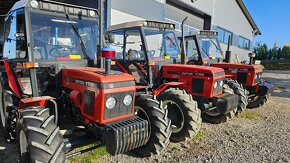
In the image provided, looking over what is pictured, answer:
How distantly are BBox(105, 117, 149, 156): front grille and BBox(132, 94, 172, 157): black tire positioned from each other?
32 centimetres

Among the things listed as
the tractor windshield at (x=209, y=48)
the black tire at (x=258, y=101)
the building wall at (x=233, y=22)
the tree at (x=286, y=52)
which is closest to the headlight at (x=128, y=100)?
the tractor windshield at (x=209, y=48)

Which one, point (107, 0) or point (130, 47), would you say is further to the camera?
point (107, 0)

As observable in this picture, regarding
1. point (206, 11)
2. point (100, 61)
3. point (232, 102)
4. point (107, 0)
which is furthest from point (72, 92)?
point (206, 11)

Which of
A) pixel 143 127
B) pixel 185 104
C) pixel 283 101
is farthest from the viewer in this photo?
pixel 283 101

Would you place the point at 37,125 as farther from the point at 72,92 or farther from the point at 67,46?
the point at 67,46

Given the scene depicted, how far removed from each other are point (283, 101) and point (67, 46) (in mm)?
8453

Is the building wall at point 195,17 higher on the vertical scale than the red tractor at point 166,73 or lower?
higher

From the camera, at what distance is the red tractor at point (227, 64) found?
6.88 metres

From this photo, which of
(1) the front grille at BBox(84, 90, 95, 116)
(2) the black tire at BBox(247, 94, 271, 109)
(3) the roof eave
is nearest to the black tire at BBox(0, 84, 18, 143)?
(1) the front grille at BBox(84, 90, 95, 116)

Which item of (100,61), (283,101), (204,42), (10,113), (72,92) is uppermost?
(204,42)

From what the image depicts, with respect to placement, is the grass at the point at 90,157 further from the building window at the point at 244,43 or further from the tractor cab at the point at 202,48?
the building window at the point at 244,43

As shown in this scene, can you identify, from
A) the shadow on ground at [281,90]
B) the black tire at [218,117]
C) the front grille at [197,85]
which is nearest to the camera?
the front grille at [197,85]

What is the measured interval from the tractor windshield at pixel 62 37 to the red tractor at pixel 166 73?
59cm

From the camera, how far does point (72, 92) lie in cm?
329
